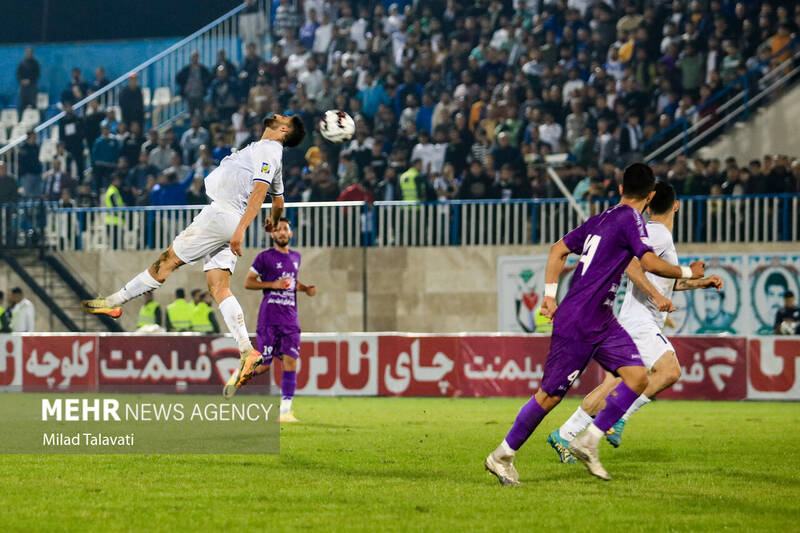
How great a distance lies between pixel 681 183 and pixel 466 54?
21.5 ft

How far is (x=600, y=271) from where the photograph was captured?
8859mm

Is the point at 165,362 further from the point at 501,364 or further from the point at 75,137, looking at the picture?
the point at 75,137

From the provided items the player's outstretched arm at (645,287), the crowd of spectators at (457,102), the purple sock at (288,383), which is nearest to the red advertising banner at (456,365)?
the crowd of spectators at (457,102)

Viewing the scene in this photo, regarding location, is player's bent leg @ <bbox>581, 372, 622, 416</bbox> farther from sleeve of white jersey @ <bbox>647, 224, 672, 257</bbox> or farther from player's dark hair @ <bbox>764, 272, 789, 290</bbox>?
player's dark hair @ <bbox>764, 272, 789, 290</bbox>

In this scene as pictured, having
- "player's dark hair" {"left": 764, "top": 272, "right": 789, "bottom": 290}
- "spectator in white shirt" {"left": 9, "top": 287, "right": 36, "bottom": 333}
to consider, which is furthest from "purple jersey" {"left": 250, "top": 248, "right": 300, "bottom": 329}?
"spectator in white shirt" {"left": 9, "top": 287, "right": 36, "bottom": 333}

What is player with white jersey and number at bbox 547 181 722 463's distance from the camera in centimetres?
1015

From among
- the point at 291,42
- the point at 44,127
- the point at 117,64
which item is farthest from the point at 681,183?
the point at 117,64

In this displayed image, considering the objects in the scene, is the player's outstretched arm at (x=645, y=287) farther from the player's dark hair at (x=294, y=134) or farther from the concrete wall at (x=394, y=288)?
the concrete wall at (x=394, y=288)

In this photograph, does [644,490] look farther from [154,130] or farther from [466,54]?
[154,130]

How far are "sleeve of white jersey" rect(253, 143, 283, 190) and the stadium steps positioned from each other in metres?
16.9

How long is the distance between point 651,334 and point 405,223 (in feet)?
47.7

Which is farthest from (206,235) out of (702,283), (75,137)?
(75,137)

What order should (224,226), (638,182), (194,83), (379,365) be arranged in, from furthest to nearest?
1. (194,83)
2. (379,365)
3. (224,226)
4. (638,182)

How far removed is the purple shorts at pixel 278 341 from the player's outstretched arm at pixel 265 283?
629 mm
